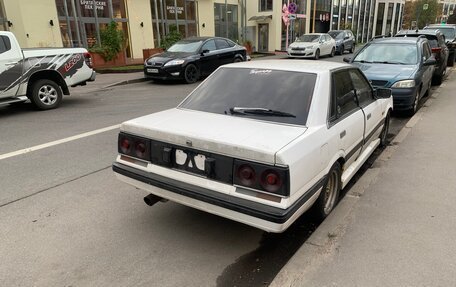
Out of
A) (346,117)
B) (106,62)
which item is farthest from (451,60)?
(346,117)

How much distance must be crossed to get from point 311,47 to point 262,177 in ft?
69.0

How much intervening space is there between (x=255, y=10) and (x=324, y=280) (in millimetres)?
30035

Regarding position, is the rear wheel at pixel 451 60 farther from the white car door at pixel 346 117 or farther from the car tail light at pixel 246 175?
the car tail light at pixel 246 175

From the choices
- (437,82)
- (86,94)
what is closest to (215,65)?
(86,94)

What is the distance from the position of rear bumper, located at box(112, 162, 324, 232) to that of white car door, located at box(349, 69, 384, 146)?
171cm

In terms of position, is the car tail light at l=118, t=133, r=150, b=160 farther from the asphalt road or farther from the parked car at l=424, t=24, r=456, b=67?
the parked car at l=424, t=24, r=456, b=67

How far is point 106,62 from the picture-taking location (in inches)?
673

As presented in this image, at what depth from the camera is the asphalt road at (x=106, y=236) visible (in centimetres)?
292

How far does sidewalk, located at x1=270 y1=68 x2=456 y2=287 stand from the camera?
2.75 metres

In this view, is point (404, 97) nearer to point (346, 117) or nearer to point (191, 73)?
point (346, 117)

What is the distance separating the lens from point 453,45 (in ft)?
56.9

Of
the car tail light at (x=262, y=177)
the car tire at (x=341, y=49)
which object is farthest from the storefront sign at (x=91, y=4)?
the car tail light at (x=262, y=177)

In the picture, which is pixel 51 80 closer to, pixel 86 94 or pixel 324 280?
pixel 86 94

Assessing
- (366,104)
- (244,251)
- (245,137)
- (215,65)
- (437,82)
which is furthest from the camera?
(215,65)
